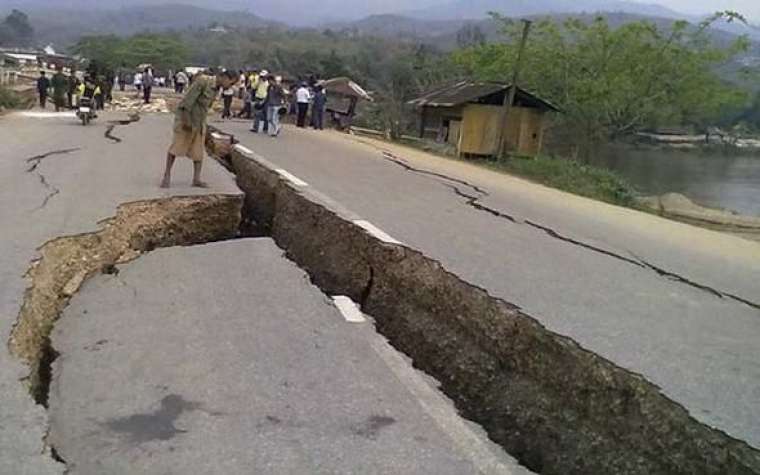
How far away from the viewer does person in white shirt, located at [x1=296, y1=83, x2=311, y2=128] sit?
2338 cm

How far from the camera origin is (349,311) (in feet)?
18.9

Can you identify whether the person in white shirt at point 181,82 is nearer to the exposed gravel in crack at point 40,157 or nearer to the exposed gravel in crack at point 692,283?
the exposed gravel in crack at point 40,157

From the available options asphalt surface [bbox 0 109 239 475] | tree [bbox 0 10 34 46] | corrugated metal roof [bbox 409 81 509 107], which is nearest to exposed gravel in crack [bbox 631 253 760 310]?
asphalt surface [bbox 0 109 239 475]

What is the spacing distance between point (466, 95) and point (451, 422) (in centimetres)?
2537

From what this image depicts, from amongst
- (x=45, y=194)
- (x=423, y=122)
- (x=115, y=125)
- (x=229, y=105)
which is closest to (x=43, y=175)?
(x=45, y=194)

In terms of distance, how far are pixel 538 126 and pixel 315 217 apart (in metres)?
22.2

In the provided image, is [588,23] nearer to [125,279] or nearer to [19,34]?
[125,279]

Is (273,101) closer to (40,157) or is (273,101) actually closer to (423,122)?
(40,157)

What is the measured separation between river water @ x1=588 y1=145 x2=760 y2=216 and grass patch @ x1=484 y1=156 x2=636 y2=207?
30.8ft

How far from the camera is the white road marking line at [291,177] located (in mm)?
10435

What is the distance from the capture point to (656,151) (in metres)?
56.3

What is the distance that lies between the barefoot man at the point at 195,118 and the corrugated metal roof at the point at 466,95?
1880 centimetres

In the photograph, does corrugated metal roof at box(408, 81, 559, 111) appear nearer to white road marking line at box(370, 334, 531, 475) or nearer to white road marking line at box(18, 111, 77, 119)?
white road marking line at box(18, 111, 77, 119)

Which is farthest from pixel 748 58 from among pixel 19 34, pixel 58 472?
pixel 19 34
